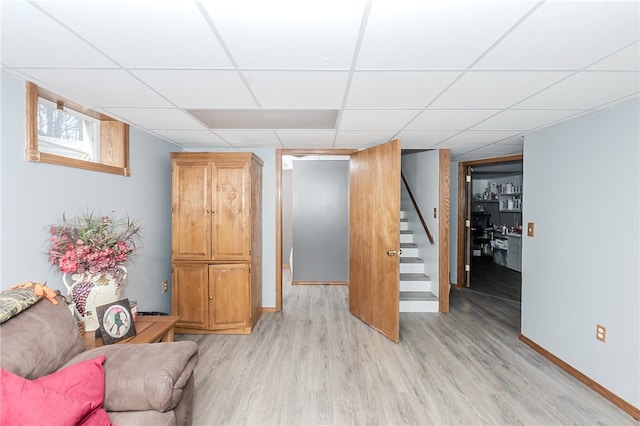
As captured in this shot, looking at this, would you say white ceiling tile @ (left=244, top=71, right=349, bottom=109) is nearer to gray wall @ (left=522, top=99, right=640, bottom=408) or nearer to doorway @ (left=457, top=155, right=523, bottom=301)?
gray wall @ (left=522, top=99, right=640, bottom=408)

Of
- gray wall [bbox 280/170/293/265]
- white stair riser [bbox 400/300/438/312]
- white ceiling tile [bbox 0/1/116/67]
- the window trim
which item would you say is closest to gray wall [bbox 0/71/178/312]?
the window trim

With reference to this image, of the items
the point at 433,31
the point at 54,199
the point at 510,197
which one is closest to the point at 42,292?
the point at 54,199

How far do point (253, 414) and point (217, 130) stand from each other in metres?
2.48

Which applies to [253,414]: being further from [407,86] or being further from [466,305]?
[466,305]

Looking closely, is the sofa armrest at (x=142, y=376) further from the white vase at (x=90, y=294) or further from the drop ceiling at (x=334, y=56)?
the drop ceiling at (x=334, y=56)

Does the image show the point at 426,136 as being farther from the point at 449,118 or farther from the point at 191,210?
the point at 191,210

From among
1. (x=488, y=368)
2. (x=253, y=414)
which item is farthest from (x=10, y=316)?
(x=488, y=368)

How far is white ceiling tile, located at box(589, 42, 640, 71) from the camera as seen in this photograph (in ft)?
4.51

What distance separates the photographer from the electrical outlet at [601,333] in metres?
2.15

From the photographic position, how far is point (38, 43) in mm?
1344

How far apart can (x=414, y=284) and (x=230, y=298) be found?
2.55 m

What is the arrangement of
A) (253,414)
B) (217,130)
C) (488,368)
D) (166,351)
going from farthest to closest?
(217,130), (488,368), (253,414), (166,351)

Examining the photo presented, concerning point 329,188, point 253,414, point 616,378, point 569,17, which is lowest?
point 253,414

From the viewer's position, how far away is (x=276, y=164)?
12.4ft
